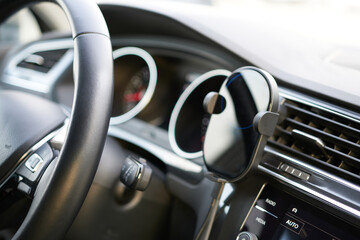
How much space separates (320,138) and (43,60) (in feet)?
4.21

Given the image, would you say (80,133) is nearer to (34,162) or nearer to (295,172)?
(34,162)

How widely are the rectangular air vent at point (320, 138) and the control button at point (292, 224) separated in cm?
14

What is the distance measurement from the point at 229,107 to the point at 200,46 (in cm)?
38

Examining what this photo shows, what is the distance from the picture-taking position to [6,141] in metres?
0.98

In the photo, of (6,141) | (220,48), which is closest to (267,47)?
(220,48)

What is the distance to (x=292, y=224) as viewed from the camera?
94 cm

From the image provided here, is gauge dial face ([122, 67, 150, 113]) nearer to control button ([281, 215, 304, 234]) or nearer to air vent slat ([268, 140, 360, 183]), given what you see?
air vent slat ([268, 140, 360, 183])

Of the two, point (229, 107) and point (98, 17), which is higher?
point (98, 17)

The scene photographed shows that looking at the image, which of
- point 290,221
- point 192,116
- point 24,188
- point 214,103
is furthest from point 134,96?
point 290,221

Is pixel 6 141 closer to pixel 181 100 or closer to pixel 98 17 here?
pixel 98 17

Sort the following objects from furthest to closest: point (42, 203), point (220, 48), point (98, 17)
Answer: point (220, 48) < point (98, 17) < point (42, 203)

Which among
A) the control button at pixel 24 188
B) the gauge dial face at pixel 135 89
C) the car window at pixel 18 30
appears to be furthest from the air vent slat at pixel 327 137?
the car window at pixel 18 30

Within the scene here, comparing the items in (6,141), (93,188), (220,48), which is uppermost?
(220,48)

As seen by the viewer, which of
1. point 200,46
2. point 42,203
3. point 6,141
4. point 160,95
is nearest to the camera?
point 42,203
